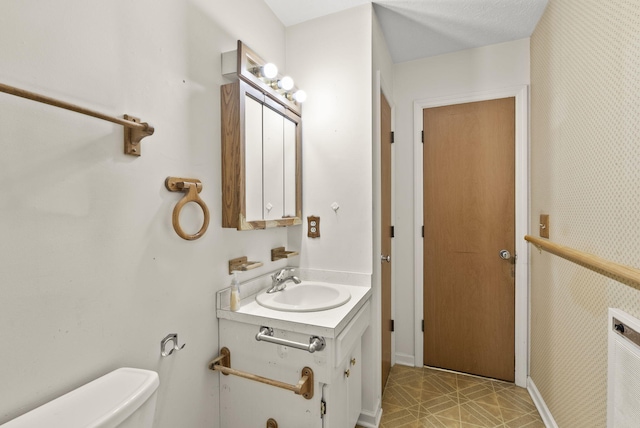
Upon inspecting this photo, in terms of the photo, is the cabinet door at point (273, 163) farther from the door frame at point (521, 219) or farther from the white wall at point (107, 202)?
the door frame at point (521, 219)

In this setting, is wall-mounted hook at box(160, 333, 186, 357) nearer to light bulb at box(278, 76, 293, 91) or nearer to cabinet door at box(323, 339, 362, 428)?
cabinet door at box(323, 339, 362, 428)

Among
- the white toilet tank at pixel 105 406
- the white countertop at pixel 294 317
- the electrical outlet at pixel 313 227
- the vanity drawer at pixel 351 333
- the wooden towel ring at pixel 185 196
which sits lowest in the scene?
the vanity drawer at pixel 351 333

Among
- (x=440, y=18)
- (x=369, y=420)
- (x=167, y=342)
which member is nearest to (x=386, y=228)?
(x=369, y=420)

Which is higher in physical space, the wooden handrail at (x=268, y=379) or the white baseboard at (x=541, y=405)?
the wooden handrail at (x=268, y=379)

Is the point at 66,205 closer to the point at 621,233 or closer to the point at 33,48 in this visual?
the point at 33,48

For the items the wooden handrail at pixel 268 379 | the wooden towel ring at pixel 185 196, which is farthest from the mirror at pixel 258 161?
the wooden handrail at pixel 268 379

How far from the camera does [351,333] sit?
4.58ft

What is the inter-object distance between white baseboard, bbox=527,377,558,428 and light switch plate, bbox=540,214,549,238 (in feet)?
3.52

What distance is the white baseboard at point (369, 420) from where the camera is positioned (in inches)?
69.1

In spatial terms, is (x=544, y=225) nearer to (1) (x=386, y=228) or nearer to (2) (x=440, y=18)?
(1) (x=386, y=228)

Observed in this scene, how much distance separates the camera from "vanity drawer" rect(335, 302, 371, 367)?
1.23 metres

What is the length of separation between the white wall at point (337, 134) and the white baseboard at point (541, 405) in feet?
4.56

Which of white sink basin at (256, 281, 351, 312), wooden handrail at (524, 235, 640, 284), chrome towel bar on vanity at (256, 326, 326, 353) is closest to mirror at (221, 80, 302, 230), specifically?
white sink basin at (256, 281, 351, 312)

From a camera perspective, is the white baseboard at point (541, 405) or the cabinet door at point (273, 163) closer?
the cabinet door at point (273, 163)
